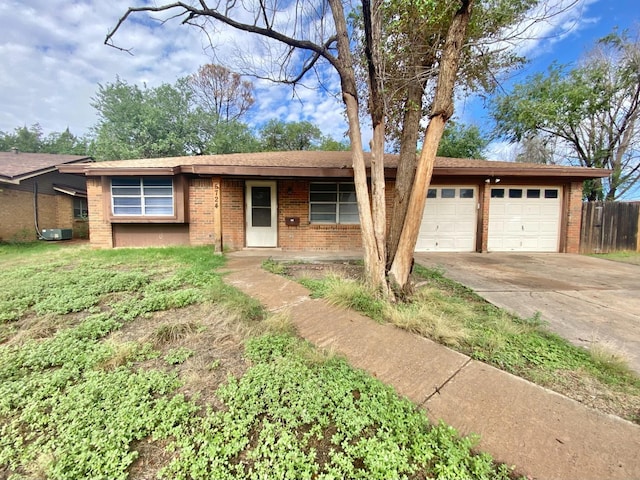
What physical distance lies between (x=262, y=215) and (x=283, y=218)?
0.68 m

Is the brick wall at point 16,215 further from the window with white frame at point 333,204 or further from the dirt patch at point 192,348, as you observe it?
the dirt patch at point 192,348

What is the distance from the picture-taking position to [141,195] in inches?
305

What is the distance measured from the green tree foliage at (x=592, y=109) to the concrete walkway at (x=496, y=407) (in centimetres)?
1371

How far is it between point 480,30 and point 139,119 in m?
21.1

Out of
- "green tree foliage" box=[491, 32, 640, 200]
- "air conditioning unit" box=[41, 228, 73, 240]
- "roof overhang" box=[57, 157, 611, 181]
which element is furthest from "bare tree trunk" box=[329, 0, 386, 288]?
"air conditioning unit" box=[41, 228, 73, 240]

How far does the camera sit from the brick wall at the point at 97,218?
7773mm

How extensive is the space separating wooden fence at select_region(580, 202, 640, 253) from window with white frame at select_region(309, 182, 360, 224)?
7.41 meters

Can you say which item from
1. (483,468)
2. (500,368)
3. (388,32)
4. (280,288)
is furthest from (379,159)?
(483,468)

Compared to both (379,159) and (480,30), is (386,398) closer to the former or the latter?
(379,159)

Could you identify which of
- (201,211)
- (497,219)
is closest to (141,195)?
(201,211)

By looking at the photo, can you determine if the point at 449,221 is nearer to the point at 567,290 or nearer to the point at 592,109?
the point at 567,290

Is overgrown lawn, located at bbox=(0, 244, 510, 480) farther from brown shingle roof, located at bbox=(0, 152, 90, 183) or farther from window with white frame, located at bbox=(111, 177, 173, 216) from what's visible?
brown shingle roof, located at bbox=(0, 152, 90, 183)

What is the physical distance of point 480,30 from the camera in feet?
14.6

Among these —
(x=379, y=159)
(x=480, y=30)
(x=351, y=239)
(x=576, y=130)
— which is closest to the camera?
(x=379, y=159)
